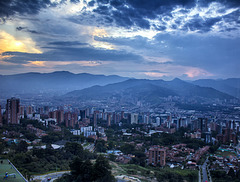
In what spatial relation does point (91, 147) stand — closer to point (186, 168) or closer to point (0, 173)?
point (186, 168)

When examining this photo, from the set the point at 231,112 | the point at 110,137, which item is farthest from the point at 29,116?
the point at 231,112

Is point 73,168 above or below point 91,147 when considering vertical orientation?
above

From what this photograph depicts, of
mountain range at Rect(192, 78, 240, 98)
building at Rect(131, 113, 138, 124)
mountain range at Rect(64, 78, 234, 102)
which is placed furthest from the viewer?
mountain range at Rect(64, 78, 234, 102)

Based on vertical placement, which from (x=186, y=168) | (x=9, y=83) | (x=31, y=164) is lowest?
(x=186, y=168)

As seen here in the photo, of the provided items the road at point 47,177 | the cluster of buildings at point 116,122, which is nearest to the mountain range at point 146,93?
the cluster of buildings at point 116,122

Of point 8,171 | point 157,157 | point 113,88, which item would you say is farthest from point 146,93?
point 8,171

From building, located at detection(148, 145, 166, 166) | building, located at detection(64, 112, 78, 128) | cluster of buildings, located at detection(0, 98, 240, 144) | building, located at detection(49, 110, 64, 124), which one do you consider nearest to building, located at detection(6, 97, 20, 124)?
cluster of buildings, located at detection(0, 98, 240, 144)

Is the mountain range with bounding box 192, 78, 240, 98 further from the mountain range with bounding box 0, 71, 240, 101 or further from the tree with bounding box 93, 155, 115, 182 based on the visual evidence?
the tree with bounding box 93, 155, 115, 182

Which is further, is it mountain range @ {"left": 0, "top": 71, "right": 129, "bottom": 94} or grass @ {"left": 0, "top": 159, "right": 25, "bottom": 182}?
mountain range @ {"left": 0, "top": 71, "right": 129, "bottom": 94}
